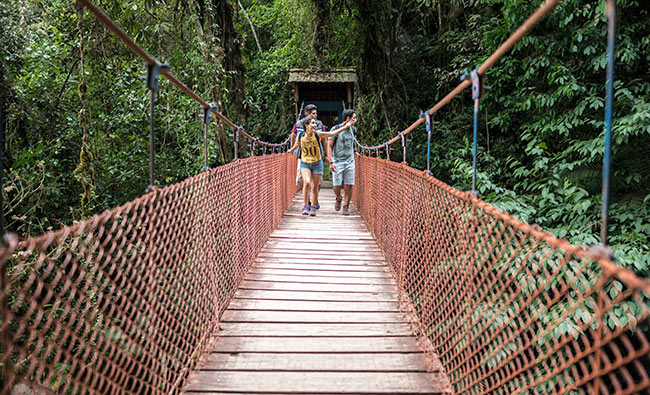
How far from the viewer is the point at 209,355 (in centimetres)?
187

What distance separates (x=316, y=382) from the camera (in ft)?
5.49

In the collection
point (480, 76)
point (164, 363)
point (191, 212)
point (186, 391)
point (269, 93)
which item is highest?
point (269, 93)

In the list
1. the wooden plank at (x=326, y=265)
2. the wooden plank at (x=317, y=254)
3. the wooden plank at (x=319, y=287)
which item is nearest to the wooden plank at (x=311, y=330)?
the wooden plank at (x=319, y=287)

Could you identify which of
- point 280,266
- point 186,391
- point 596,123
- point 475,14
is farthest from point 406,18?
point 186,391

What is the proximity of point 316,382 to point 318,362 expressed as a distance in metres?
0.15

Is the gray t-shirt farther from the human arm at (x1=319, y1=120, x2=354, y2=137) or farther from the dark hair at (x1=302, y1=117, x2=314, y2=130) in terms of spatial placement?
the dark hair at (x1=302, y1=117, x2=314, y2=130)

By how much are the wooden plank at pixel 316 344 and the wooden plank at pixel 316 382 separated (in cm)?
18

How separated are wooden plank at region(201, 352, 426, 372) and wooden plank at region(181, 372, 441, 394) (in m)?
0.03

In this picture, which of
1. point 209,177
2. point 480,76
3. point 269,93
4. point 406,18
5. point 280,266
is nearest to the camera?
point 480,76

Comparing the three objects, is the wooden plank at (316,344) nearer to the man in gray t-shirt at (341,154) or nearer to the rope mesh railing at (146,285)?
the rope mesh railing at (146,285)

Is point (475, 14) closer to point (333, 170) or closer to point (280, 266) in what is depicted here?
point (333, 170)

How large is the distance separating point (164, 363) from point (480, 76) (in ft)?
4.82

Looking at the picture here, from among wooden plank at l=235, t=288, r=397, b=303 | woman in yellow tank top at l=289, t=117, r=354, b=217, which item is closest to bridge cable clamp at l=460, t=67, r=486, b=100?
wooden plank at l=235, t=288, r=397, b=303

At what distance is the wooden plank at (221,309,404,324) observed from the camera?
2.22 metres
